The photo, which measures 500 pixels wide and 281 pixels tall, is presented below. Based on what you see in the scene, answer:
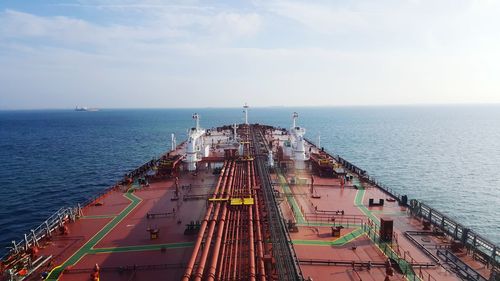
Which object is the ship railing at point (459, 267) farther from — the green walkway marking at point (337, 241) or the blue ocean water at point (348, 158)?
the blue ocean water at point (348, 158)

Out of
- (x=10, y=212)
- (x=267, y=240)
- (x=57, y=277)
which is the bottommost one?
(x=10, y=212)

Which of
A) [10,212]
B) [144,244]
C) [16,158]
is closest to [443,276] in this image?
[144,244]

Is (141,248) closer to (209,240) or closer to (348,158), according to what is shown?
(209,240)

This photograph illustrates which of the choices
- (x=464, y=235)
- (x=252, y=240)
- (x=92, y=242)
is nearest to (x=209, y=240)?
(x=252, y=240)

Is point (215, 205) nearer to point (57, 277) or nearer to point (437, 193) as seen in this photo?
point (57, 277)

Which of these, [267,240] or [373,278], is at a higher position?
[267,240]

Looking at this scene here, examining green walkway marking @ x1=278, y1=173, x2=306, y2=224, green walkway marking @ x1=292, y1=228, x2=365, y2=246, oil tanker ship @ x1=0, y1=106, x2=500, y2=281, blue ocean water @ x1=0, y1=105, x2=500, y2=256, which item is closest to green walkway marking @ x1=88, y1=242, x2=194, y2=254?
oil tanker ship @ x1=0, y1=106, x2=500, y2=281
